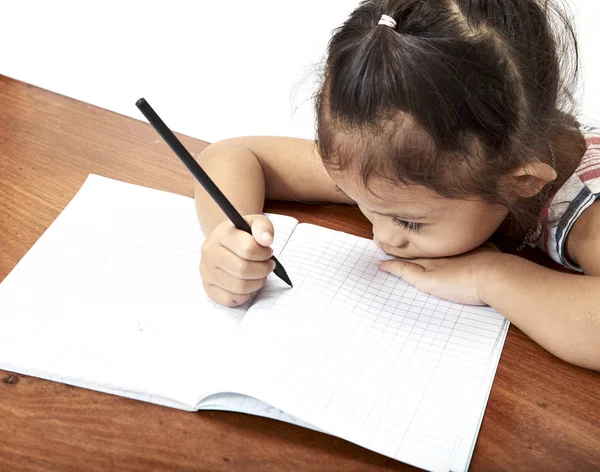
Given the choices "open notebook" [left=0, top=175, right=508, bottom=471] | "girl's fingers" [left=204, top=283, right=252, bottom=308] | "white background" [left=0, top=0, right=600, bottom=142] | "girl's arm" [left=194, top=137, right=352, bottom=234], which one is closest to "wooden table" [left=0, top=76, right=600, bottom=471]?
"open notebook" [left=0, top=175, right=508, bottom=471]

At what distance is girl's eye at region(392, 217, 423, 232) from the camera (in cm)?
82

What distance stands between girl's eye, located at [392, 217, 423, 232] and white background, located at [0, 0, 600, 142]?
41 cm

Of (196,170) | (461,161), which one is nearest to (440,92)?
(461,161)

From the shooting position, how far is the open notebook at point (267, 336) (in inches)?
→ 27.8

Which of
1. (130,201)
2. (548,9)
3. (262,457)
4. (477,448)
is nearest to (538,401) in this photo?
(477,448)

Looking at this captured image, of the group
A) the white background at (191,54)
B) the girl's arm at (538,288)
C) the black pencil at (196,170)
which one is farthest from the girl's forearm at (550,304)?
the white background at (191,54)

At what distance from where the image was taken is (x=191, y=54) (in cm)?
127

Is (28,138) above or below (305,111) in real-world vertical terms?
above

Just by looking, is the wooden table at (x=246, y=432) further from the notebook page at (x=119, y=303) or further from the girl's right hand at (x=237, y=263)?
the girl's right hand at (x=237, y=263)

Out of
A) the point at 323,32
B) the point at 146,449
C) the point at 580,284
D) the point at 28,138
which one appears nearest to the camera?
the point at 146,449

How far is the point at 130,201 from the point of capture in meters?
0.93

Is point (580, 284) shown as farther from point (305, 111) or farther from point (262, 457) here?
point (305, 111)

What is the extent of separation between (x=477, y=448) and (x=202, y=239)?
35cm

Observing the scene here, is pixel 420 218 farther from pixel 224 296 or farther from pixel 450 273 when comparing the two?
pixel 224 296
